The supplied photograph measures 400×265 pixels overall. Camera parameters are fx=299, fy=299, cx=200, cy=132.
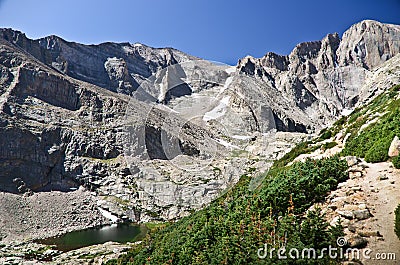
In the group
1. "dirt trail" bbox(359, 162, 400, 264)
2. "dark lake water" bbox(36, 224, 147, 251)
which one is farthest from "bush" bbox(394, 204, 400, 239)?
"dark lake water" bbox(36, 224, 147, 251)

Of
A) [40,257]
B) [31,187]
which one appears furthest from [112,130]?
[40,257]

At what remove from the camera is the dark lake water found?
59.9 metres

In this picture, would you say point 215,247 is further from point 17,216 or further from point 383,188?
point 17,216

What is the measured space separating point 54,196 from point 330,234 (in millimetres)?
100652

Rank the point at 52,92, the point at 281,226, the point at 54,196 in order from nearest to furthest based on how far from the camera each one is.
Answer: the point at 281,226 → the point at 54,196 → the point at 52,92

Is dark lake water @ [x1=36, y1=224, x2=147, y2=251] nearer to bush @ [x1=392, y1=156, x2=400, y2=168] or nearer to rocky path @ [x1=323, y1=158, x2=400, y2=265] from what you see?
rocky path @ [x1=323, y1=158, x2=400, y2=265]

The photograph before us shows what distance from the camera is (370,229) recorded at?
8.71 metres

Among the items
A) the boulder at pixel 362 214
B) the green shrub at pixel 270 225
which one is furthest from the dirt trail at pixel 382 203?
the green shrub at pixel 270 225

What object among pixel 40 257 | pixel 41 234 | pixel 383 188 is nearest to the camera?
pixel 383 188

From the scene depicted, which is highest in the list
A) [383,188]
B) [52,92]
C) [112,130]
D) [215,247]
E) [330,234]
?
[52,92]

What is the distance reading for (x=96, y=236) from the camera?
68125 millimetres

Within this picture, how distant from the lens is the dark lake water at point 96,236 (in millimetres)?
59906

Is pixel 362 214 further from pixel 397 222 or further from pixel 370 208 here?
pixel 397 222

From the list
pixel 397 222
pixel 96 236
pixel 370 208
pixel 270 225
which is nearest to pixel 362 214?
pixel 370 208
